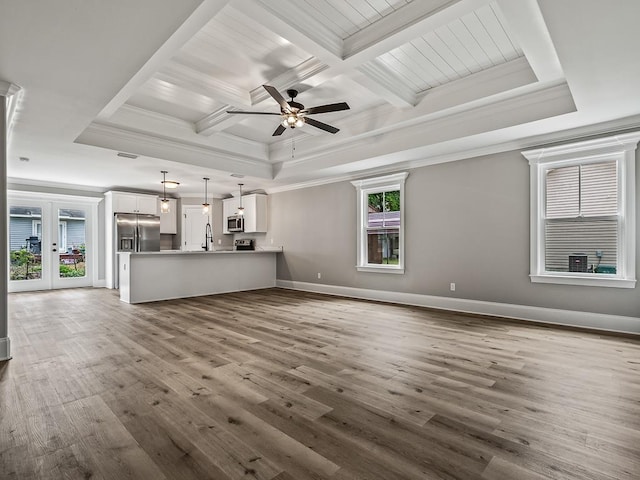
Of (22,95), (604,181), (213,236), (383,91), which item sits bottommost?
(213,236)

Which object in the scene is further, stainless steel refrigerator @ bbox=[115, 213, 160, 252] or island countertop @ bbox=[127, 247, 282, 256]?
stainless steel refrigerator @ bbox=[115, 213, 160, 252]

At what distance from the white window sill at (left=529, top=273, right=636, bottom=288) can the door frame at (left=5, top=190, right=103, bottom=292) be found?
31.7 feet

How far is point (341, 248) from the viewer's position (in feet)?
23.4

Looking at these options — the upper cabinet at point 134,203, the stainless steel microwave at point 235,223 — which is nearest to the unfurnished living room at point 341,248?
the upper cabinet at point 134,203

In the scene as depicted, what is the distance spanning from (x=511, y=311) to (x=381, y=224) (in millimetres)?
2668

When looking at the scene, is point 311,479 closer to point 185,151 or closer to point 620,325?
point 620,325

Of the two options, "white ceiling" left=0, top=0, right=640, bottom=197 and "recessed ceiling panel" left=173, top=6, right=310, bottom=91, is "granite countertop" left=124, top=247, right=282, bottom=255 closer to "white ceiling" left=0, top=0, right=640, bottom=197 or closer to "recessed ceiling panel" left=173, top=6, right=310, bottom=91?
"white ceiling" left=0, top=0, right=640, bottom=197

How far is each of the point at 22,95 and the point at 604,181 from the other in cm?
680

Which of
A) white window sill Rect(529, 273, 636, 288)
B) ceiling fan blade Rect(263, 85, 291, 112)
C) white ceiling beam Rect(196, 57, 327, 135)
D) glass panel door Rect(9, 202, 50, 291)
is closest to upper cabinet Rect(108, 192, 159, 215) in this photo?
glass panel door Rect(9, 202, 50, 291)

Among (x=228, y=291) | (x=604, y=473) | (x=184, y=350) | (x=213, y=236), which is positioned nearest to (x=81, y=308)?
(x=228, y=291)

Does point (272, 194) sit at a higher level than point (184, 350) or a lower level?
higher

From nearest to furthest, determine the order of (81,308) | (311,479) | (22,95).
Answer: (311,479) < (22,95) < (81,308)

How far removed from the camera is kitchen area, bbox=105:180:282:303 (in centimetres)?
639

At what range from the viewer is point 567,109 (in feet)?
12.4
